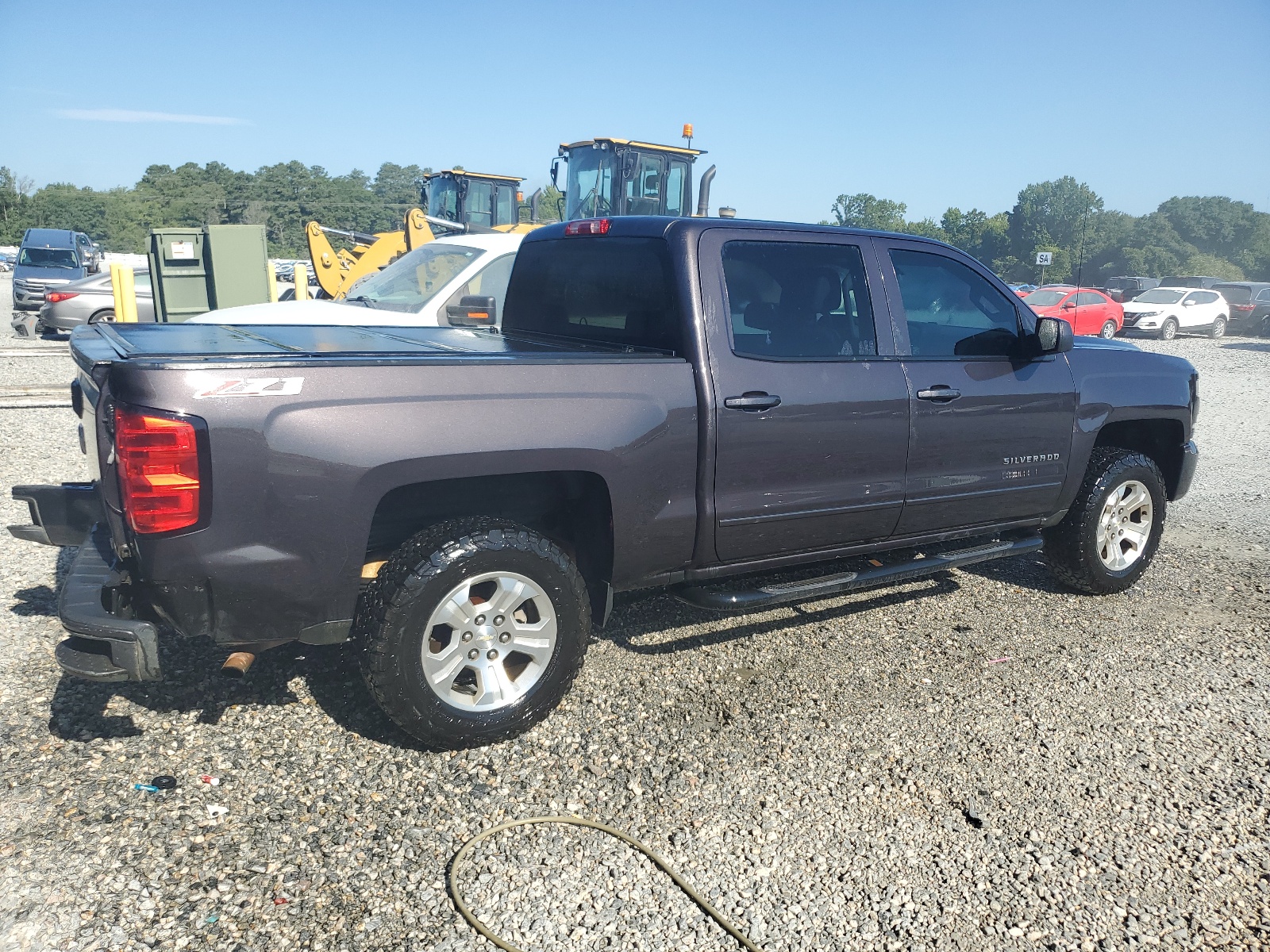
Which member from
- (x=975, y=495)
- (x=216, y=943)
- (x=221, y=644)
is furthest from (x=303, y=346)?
(x=975, y=495)

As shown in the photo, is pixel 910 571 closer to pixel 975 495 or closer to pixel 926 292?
pixel 975 495

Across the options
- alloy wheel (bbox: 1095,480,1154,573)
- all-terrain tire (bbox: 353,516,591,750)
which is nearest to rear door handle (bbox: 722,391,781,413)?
all-terrain tire (bbox: 353,516,591,750)

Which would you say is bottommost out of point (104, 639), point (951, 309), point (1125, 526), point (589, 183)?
point (1125, 526)

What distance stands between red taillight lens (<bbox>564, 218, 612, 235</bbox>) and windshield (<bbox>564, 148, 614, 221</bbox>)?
1036 cm

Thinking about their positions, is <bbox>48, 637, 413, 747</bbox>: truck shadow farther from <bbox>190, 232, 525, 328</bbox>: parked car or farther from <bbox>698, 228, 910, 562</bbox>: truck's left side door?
<bbox>190, 232, 525, 328</bbox>: parked car

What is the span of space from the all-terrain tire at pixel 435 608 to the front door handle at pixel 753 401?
910 mm

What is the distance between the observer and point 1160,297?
2719 centimetres

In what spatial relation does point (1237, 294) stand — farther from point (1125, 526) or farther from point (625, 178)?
point (1125, 526)

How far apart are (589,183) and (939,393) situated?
1156cm

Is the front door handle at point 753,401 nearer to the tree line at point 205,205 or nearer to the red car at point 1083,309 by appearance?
the red car at point 1083,309

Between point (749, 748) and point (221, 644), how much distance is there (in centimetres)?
194

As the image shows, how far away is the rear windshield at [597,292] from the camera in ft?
13.0

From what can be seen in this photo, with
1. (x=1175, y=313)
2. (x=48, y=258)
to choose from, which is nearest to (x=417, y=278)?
(x=48, y=258)

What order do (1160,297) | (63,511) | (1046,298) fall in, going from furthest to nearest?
1. (1160,297)
2. (1046,298)
3. (63,511)
